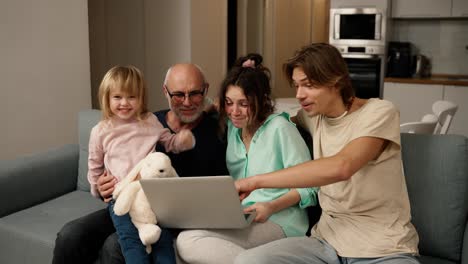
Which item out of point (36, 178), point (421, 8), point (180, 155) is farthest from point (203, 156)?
point (421, 8)

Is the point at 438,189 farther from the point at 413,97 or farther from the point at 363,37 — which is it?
the point at 363,37

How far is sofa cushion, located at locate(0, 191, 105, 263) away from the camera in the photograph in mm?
2165

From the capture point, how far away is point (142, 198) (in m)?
1.82

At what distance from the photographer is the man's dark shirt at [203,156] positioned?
84.8 inches

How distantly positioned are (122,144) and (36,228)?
56 centimetres

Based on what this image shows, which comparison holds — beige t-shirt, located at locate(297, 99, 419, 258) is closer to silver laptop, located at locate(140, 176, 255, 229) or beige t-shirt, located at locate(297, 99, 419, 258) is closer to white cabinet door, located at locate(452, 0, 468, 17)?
silver laptop, located at locate(140, 176, 255, 229)

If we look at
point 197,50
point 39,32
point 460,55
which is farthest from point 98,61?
point 460,55

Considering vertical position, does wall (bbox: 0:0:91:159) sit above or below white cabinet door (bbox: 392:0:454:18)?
below

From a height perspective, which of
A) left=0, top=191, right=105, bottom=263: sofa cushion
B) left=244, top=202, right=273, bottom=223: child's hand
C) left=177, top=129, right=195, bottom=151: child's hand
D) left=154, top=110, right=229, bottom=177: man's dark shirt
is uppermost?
left=177, top=129, right=195, bottom=151: child's hand

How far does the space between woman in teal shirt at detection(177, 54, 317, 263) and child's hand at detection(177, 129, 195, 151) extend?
0.16m

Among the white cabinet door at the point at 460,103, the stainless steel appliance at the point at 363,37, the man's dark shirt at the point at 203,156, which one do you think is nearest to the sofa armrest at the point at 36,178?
the man's dark shirt at the point at 203,156

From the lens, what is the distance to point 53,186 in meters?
2.61

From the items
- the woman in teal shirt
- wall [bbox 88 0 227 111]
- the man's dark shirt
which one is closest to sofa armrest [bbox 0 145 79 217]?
the man's dark shirt

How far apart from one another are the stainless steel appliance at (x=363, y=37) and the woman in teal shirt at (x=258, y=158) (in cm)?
325
